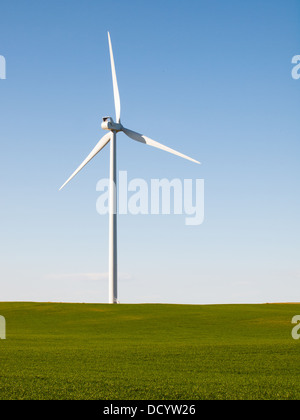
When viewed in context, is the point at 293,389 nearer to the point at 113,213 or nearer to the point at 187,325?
the point at 187,325

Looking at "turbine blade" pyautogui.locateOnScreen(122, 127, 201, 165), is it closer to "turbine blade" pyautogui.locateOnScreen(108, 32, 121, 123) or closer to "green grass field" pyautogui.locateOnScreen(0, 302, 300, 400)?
"turbine blade" pyautogui.locateOnScreen(108, 32, 121, 123)

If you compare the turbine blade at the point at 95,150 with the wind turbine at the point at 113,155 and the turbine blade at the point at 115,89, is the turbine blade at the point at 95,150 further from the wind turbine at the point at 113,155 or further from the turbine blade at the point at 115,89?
the turbine blade at the point at 115,89

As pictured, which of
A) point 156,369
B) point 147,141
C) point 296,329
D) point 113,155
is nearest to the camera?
point 156,369

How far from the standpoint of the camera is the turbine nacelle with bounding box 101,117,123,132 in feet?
211

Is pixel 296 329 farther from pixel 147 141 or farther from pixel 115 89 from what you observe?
pixel 115 89

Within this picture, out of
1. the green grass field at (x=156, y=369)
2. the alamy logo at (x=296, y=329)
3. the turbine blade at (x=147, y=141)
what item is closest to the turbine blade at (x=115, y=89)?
the turbine blade at (x=147, y=141)

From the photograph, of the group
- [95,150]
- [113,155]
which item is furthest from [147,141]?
[95,150]

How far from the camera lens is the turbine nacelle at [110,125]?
64438 millimetres

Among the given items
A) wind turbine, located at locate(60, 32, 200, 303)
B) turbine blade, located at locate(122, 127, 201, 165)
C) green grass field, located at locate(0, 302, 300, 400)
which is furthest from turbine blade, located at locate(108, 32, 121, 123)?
green grass field, located at locate(0, 302, 300, 400)

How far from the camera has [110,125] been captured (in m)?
64.5

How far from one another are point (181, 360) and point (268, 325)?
25.7 meters

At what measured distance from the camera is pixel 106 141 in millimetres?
63938
